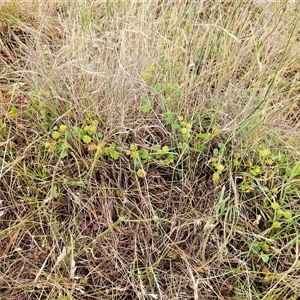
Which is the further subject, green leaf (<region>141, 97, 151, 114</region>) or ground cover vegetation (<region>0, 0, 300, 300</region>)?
green leaf (<region>141, 97, 151, 114</region>)

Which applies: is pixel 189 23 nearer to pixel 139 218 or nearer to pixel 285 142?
A: pixel 285 142

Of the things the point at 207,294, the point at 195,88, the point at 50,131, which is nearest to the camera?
the point at 207,294

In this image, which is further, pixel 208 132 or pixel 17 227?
pixel 208 132

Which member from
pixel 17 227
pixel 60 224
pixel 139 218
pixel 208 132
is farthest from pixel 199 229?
pixel 17 227

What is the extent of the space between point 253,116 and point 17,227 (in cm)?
77

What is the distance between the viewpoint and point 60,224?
3.84 ft

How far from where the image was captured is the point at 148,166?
1247mm

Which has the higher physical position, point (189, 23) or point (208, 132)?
point (189, 23)

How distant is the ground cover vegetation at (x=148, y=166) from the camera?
113cm

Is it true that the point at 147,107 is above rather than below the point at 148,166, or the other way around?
above

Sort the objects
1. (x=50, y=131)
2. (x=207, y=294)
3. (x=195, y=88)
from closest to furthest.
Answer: (x=207, y=294), (x=50, y=131), (x=195, y=88)

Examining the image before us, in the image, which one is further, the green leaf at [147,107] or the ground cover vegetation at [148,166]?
the green leaf at [147,107]

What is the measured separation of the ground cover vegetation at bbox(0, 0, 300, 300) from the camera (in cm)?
113

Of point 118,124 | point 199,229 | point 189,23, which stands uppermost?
point 189,23
